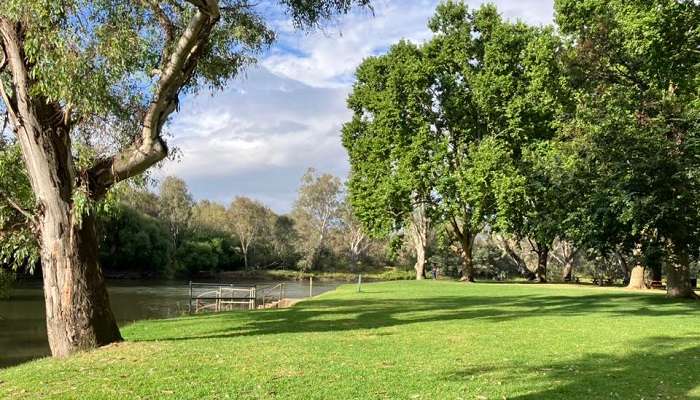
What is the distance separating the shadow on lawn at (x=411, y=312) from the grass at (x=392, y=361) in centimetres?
12

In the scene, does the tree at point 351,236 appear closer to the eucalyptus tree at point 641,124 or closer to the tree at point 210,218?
the tree at point 210,218

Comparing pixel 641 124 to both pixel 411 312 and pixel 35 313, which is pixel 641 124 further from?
pixel 35 313

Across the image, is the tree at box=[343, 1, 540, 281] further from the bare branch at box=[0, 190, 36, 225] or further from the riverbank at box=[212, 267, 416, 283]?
the riverbank at box=[212, 267, 416, 283]

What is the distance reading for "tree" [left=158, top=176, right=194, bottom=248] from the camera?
72431mm

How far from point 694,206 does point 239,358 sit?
50.8 ft

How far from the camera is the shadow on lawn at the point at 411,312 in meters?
14.4

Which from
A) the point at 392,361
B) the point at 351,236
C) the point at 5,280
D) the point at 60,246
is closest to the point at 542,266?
the point at 351,236

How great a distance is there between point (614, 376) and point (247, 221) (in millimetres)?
70338

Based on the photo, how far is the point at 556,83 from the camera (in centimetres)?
2836

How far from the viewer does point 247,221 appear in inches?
2997

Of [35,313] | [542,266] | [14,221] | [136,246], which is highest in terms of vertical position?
[136,246]

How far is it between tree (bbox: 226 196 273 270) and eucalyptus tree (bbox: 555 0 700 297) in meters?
57.2

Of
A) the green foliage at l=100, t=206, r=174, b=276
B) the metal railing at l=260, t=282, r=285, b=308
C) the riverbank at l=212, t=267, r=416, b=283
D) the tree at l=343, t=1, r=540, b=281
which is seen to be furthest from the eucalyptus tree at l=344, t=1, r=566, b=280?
the riverbank at l=212, t=267, r=416, b=283

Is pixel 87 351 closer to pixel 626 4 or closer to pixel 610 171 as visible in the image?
pixel 610 171
